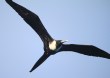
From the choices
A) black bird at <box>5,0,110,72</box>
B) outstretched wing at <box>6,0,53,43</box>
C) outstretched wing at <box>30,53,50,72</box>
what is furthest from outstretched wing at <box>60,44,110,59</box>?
outstretched wing at <box>6,0,53,43</box>

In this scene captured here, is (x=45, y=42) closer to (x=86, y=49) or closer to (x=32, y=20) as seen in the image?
(x=32, y=20)

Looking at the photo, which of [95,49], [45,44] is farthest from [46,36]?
[95,49]

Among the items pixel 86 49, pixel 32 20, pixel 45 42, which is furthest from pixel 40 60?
pixel 86 49

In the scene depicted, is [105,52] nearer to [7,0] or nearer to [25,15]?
[25,15]

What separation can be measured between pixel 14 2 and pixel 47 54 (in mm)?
2842

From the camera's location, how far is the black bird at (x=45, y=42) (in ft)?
45.6

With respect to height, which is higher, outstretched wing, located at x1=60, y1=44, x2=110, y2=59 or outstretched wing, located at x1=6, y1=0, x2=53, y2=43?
outstretched wing, located at x1=6, y1=0, x2=53, y2=43

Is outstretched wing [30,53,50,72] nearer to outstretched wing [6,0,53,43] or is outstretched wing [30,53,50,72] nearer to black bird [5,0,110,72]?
black bird [5,0,110,72]

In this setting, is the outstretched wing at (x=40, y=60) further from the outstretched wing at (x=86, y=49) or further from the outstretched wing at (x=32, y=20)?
the outstretched wing at (x=86, y=49)

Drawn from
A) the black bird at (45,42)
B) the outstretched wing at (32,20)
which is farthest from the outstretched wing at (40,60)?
the outstretched wing at (32,20)

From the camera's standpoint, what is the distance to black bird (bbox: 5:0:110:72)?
1389 cm

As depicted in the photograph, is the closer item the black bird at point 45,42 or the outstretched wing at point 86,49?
the black bird at point 45,42

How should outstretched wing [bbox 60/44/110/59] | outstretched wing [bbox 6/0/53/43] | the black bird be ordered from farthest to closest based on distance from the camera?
1. outstretched wing [bbox 60/44/110/59]
2. the black bird
3. outstretched wing [bbox 6/0/53/43]

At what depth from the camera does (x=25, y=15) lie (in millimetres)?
14078
